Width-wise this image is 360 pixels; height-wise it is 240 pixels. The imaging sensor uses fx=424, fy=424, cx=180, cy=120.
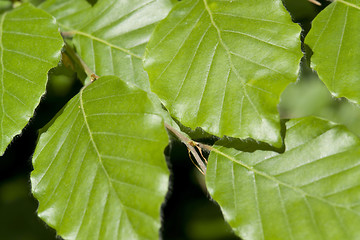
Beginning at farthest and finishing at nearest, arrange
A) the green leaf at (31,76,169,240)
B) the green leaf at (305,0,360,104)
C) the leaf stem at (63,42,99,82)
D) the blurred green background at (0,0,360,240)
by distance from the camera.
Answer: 1. the blurred green background at (0,0,360,240)
2. the leaf stem at (63,42,99,82)
3. the green leaf at (305,0,360,104)
4. the green leaf at (31,76,169,240)

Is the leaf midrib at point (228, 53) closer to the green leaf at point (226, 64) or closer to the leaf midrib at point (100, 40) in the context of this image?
the green leaf at point (226, 64)

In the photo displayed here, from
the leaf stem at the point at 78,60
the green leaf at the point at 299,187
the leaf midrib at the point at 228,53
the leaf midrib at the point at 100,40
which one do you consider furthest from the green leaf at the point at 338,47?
the leaf stem at the point at 78,60

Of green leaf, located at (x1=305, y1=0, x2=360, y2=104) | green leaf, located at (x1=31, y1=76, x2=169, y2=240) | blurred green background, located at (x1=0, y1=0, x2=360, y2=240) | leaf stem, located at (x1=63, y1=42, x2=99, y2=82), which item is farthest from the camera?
blurred green background, located at (x1=0, y1=0, x2=360, y2=240)

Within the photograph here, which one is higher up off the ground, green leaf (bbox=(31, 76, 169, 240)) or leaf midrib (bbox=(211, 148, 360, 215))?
green leaf (bbox=(31, 76, 169, 240))

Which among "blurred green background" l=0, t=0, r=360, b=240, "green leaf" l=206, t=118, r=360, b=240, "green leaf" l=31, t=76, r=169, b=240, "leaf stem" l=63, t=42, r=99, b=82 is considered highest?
"leaf stem" l=63, t=42, r=99, b=82

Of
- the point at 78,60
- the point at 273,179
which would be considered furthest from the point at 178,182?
the point at 273,179

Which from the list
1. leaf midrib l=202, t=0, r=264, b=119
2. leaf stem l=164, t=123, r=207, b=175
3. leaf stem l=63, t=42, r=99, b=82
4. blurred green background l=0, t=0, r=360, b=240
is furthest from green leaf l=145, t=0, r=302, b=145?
blurred green background l=0, t=0, r=360, b=240

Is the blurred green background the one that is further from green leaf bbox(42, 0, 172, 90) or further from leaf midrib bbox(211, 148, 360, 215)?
leaf midrib bbox(211, 148, 360, 215)
